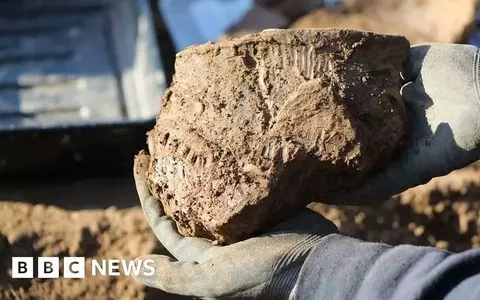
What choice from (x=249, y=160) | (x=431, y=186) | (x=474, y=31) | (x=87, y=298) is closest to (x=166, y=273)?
(x=249, y=160)

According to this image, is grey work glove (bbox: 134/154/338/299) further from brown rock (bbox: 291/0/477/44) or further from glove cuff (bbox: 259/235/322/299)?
brown rock (bbox: 291/0/477/44)

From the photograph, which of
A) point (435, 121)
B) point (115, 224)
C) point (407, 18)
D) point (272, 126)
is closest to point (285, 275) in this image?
point (272, 126)

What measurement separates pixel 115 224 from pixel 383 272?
2.92 feet

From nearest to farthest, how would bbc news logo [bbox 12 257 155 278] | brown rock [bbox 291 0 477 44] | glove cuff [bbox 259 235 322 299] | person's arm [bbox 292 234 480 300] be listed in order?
person's arm [bbox 292 234 480 300] → glove cuff [bbox 259 235 322 299] → bbc news logo [bbox 12 257 155 278] → brown rock [bbox 291 0 477 44]

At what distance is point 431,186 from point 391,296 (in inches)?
35.3

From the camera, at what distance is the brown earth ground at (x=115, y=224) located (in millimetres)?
1493

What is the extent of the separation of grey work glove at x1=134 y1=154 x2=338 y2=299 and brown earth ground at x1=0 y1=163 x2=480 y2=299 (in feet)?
1.97

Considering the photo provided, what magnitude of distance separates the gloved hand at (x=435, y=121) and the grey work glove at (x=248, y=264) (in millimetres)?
115

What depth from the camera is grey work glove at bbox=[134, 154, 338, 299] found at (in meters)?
0.82

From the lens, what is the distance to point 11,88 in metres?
1.94

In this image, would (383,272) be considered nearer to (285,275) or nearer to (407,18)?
(285,275)

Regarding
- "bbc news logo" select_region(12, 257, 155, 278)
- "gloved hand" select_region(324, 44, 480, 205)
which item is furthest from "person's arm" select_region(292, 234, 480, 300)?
"bbc news logo" select_region(12, 257, 155, 278)

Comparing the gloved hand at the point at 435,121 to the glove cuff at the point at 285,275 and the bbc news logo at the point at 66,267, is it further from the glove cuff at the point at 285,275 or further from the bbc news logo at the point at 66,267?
the bbc news logo at the point at 66,267

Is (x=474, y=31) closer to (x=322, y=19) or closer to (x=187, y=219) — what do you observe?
(x=322, y=19)
